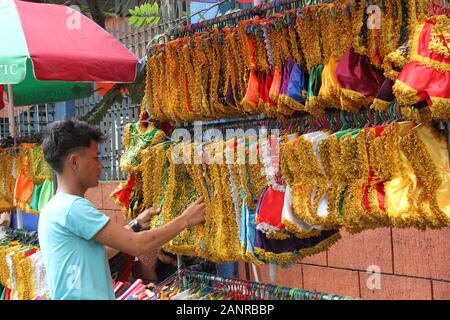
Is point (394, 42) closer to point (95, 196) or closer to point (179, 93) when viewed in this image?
point (179, 93)

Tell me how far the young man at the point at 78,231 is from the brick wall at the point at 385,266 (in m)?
1.72

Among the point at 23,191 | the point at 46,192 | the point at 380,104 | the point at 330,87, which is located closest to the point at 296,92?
the point at 330,87

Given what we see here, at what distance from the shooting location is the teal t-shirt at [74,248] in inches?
101

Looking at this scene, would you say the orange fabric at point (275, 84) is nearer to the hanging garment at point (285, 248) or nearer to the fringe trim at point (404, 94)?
the hanging garment at point (285, 248)

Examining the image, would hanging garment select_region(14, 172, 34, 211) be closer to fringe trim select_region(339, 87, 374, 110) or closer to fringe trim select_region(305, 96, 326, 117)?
fringe trim select_region(305, 96, 326, 117)

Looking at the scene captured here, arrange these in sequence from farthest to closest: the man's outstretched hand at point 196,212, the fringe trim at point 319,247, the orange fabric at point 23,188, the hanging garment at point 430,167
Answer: the orange fabric at point 23,188 → the man's outstretched hand at point 196,212 → the fringe trim at point 319,247 → the hanging garment at point 430,167

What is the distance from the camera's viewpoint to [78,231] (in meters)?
2.56

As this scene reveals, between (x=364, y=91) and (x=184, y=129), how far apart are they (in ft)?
4.07

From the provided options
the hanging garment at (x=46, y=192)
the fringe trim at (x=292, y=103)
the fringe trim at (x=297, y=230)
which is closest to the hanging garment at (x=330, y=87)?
the fringe trim at (x=292, y=103)

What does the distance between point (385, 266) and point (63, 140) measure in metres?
2.28

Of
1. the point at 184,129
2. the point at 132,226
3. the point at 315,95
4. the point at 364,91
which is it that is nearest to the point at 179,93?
the point at 184,129

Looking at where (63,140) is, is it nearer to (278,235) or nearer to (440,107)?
(278,235)

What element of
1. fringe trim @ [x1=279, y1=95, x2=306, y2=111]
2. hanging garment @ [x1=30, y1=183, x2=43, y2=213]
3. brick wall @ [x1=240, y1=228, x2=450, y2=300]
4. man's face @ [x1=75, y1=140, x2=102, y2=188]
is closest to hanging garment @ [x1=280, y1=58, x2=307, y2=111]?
fringe trim @ [x1=279, y1=95, x2=306, y2=111]
